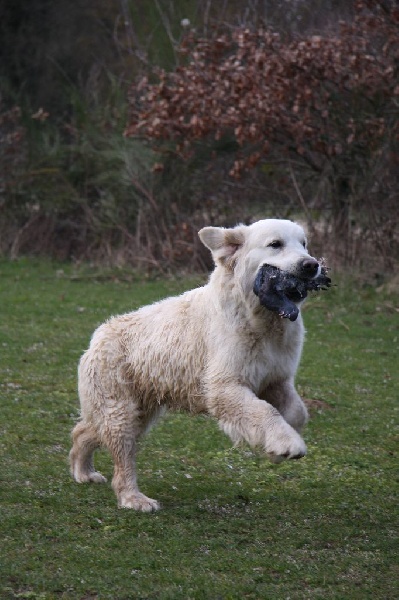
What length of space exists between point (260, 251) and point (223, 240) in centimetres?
29

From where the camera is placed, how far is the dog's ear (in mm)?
6406

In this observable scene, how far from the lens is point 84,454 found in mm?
7082

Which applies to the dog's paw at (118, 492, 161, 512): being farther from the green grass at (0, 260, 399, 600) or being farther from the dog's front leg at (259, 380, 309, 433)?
the dog's front leg at (259, 380, 309, 433)

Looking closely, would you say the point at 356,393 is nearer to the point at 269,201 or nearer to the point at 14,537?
the point at 14,537

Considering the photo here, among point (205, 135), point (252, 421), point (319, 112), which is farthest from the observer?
point (205, 135)

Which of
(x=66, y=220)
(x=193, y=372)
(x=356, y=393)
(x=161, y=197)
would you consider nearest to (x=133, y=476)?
(x=193, y=372)

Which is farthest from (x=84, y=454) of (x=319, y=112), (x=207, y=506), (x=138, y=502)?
(x=319, y=112)

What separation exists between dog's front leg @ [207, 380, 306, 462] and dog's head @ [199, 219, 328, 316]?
62 centimetres

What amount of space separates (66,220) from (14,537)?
16.8m

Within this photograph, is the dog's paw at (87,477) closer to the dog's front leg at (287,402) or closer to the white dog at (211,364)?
the white dog at (211,364)

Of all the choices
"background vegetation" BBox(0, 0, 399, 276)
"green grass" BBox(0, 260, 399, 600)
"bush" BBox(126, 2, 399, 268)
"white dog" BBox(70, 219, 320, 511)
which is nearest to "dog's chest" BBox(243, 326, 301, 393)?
"white dog" BBox(70, 219, 320, 511)

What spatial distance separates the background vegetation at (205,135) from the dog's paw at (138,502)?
10365mm

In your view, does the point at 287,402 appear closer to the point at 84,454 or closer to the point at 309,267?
the point at 309,267

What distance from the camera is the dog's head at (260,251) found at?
6016 millimetres
